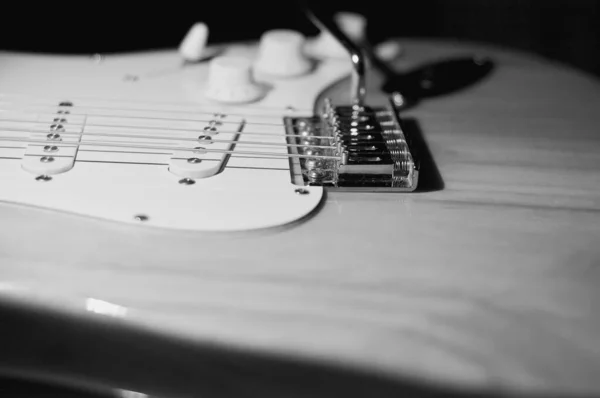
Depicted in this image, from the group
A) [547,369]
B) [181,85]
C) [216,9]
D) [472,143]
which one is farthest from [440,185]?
[216,9]

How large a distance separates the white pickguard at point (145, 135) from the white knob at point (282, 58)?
14 millimetres

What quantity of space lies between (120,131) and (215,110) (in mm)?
114

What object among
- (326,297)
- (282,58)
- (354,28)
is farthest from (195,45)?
(326,297)

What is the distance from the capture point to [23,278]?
1.51 ft

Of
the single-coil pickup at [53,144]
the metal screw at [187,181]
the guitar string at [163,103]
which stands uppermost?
the single-coil pickup at [53,144]

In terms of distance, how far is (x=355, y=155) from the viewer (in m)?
0.58

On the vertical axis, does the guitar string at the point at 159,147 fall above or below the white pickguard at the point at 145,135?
above

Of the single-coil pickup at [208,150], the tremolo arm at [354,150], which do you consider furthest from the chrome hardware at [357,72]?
the single-coil pickup at [208,150]

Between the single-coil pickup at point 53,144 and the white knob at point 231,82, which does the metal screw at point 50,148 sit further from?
the white knob at point 231,82

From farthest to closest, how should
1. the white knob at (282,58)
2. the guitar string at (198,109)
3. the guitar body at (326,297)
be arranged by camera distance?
the white knob at (282,58) < the guitar string at (198,109) < the guitar body at (326,297)

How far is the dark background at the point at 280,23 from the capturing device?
3.62 feet

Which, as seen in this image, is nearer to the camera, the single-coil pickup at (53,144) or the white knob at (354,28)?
the single-coil pickup at (53,144)

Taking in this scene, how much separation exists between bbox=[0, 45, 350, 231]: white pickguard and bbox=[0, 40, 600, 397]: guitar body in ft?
0.04

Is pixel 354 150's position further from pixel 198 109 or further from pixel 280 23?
pixel 280 23
